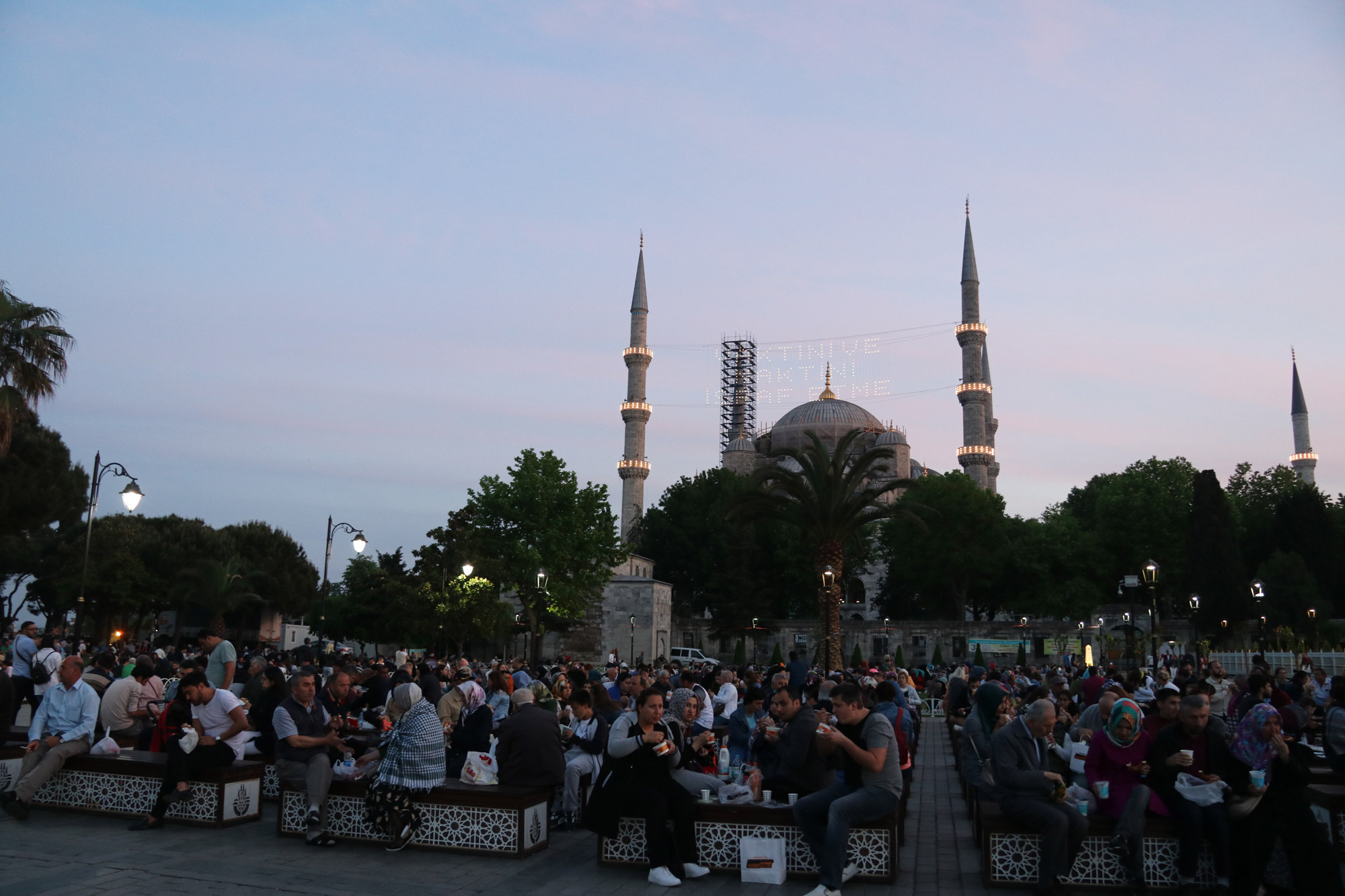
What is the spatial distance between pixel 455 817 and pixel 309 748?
132 cm

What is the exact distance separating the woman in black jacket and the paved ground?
0.25m

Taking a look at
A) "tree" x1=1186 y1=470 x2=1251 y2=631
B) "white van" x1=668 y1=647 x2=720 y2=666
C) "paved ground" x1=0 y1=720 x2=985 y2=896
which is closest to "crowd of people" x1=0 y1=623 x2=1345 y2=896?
"paved ground" x1=0 y1=720 x2=985 y2=896

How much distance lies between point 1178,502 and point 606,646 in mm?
31833

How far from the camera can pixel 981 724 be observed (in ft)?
29.1

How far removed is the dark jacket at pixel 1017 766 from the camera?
645cm

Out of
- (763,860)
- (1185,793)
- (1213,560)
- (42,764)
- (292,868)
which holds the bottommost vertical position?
(292,868)

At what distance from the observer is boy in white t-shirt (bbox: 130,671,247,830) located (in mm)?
8008

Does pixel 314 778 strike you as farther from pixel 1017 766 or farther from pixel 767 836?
pixel 1017 766

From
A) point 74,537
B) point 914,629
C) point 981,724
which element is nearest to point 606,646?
point 914,629

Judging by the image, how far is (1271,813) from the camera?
240 inches

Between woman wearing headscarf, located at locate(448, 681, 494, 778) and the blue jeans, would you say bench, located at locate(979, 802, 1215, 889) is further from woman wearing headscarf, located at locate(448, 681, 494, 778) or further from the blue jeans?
woman wearing headscarf, located at locate(448, 681, 494, 778)

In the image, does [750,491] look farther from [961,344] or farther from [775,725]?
[961,344]

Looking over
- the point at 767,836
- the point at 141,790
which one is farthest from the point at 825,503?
the point at 141,790

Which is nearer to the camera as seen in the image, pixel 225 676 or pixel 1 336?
pixel 225 676
